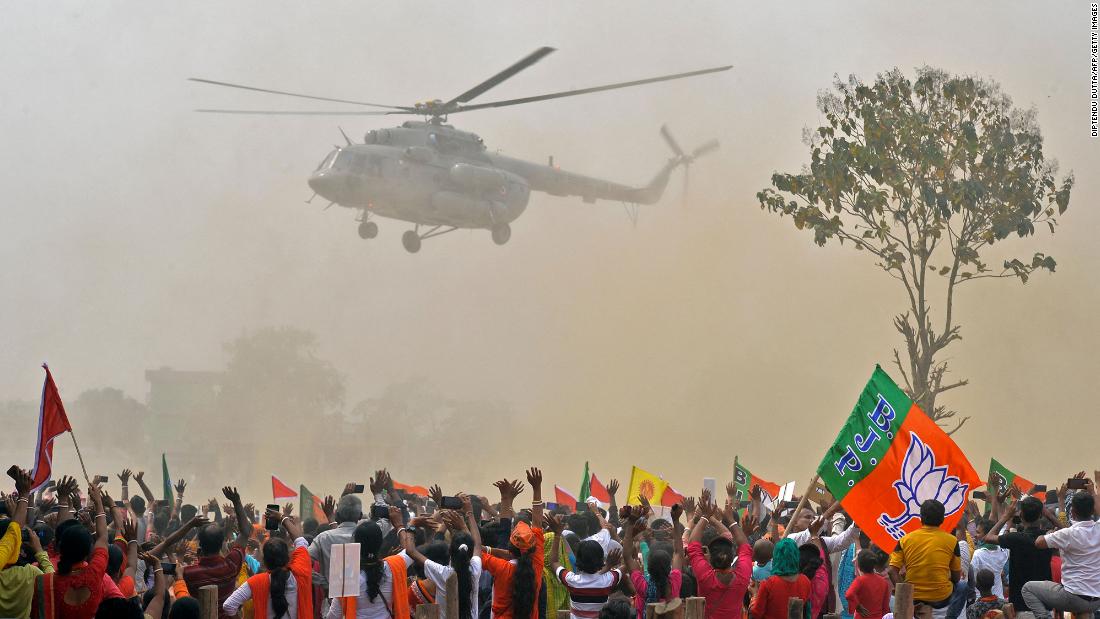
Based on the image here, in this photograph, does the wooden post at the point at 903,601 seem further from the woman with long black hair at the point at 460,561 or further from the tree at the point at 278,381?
the tree at the point at 278,381

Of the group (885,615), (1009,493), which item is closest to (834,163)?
(1009,493)

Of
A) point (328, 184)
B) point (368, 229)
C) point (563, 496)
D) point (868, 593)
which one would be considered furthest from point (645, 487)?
point (368, 229)

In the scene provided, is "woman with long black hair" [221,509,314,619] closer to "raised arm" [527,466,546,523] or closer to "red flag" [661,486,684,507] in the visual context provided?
"raised arm" [527,466,546,523]

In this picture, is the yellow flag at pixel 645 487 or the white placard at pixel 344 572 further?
the yellow flag at pixel 645 487

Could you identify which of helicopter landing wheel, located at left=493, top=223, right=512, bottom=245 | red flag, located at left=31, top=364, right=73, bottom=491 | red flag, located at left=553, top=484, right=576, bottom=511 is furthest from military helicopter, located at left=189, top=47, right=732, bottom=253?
red flag, located at left=31, top=364, right=73, bottom=491

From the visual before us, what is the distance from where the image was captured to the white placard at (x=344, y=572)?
6875 mm

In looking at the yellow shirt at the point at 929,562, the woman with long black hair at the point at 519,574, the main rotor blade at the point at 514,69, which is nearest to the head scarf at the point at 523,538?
the woman with long black hair at the point at 519,574

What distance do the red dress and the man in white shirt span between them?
6210mm

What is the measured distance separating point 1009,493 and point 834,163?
1760cm

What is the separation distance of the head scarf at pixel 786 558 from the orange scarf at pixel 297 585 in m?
2.83

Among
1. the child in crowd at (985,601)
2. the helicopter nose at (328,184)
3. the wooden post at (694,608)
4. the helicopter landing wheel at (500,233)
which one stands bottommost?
the child in crowd at (985,601)

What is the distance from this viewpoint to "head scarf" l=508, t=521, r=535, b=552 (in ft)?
24.7

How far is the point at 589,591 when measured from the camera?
7562 mm

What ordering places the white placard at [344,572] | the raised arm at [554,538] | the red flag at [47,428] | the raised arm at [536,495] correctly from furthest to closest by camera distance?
the red flag at [47,428], the raised arm at [554,538], the raised arm at [536,495], the white placard at [344,572]
